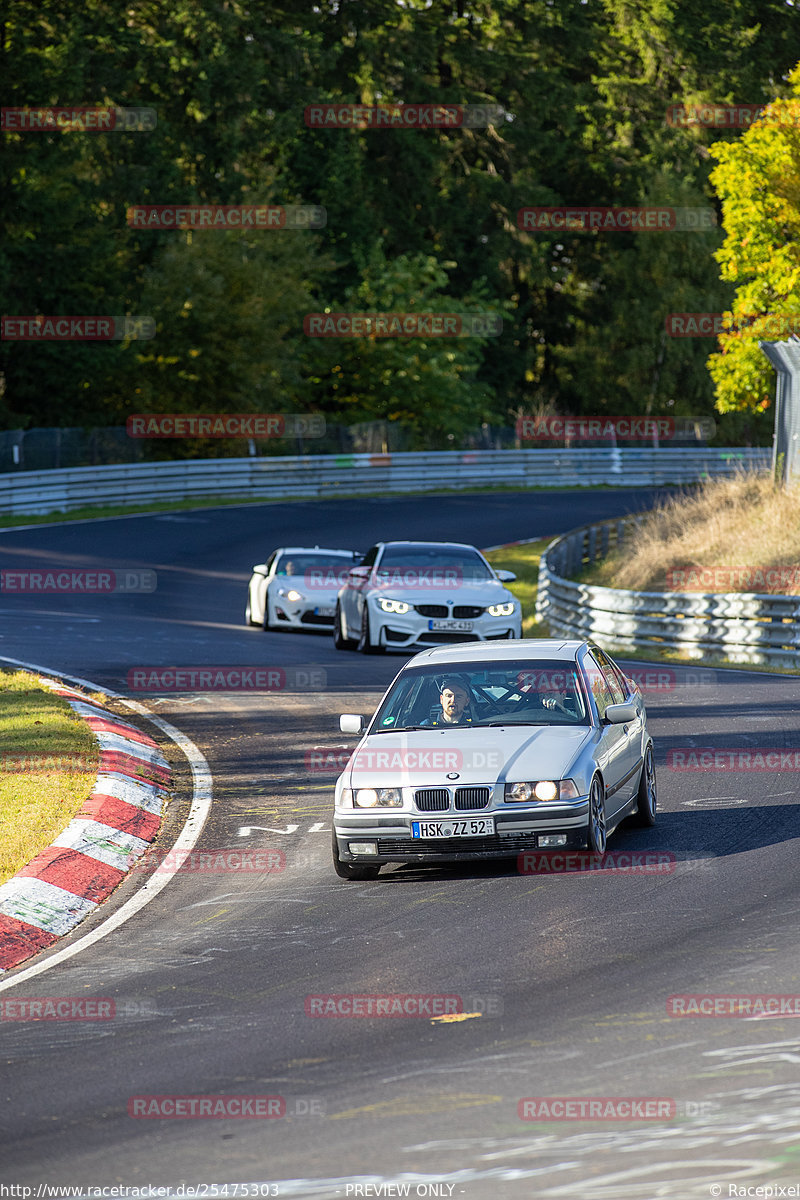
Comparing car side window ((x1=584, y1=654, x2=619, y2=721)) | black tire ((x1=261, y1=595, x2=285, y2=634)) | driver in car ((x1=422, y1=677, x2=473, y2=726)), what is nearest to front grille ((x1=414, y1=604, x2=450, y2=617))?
black tire ((x1=261, y1=595, x2=285, y2=634))

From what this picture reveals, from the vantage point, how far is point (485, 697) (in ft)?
34.9

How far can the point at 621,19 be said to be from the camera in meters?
75.4

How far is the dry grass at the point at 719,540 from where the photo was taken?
1033 inches

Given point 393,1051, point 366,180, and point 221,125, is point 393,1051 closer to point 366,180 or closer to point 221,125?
point 221,125

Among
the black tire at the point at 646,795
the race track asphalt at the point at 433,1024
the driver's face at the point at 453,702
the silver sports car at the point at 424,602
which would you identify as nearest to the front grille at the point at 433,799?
the race track asphalt at the point at 433,1024

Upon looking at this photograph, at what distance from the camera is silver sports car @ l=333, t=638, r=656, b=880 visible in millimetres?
9367

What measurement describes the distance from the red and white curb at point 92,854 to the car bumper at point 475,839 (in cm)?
171

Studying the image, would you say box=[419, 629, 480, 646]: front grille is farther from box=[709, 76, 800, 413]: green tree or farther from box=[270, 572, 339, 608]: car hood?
box=[709, 76, 800, 413]: green tree

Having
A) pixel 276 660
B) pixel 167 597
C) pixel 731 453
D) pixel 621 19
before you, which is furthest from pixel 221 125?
pixel 276 660

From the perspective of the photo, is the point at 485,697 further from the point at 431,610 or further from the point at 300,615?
the point at 300,615

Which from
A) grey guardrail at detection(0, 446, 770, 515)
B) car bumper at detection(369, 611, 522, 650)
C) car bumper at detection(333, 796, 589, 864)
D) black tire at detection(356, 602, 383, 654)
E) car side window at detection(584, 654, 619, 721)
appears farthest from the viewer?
grey guardrail at detection(0, 446, 770, 515)

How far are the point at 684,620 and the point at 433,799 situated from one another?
14260 millimetres

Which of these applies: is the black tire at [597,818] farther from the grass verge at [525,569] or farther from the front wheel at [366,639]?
the grass verge at [525,569]

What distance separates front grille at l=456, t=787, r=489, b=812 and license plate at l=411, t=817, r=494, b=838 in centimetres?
7
